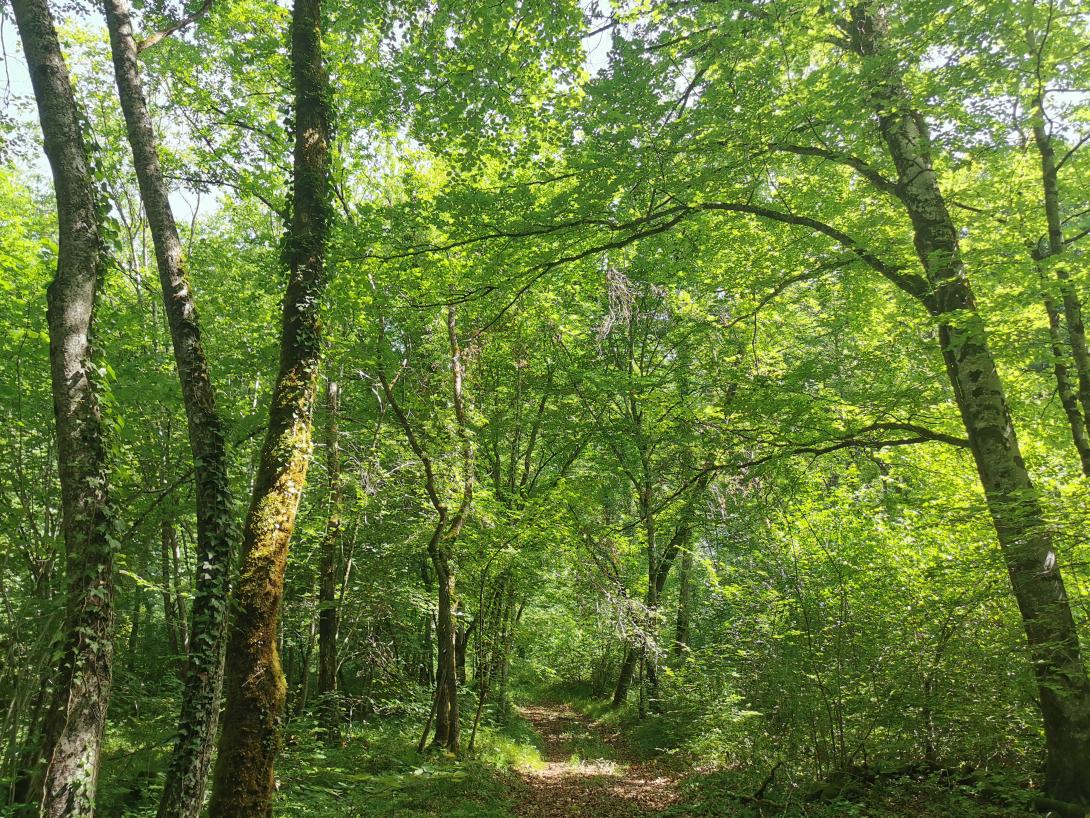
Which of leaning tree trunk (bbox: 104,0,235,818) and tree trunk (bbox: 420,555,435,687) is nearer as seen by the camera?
leaning tree trunk (bbox: 104,0,235,818)

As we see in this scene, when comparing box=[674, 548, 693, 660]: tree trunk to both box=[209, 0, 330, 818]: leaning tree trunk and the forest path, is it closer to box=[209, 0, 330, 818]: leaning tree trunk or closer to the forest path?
the forest path

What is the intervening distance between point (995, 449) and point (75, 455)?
7.49 meters

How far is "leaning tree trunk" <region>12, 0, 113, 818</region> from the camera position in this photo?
3693mm

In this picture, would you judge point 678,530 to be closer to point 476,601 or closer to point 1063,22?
point 476,601

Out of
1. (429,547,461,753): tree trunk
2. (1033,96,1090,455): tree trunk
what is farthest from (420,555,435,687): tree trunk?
(1033,96,1090,455): tree trunk

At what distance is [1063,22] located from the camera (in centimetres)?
545

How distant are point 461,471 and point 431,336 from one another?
10.7 ft

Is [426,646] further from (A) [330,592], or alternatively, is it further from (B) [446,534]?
(B) [446,534]

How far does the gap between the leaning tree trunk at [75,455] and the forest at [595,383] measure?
0.07ft

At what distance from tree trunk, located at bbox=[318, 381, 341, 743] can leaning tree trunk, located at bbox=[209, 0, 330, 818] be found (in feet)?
12.7

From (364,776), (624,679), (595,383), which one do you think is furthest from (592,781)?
(595,383)

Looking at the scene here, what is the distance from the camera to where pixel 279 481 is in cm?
461

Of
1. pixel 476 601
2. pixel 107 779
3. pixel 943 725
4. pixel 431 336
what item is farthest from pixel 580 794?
pixel 431 336

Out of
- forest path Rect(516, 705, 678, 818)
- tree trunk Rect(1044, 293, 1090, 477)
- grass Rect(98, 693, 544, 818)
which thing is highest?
tree trunk Rect(1044, 293, 1090, 477)
